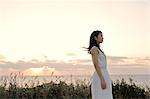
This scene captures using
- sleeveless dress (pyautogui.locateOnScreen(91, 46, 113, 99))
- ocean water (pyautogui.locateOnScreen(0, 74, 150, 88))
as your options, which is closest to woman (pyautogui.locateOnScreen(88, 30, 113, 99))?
sleeveless dress (pyautogui.locateOnScreen(91, 46, 113, 99))

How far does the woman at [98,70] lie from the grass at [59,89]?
1921 mm

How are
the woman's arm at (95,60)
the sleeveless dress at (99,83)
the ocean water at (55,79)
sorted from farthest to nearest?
the ocean water at (55,79), the sleeveless dress at (99,83), the woman's arm at (95,60)

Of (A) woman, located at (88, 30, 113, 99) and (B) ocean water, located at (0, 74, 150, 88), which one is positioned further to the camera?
(B) ocean water, located at (0, 74, 150, 88)

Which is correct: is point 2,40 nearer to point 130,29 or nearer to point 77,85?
point 77,85

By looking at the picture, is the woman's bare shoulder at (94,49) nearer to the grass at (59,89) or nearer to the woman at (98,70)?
the woman at (98,70)

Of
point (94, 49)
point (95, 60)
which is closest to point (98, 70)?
point (95, 60)

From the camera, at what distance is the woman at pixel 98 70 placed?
336 centimetres

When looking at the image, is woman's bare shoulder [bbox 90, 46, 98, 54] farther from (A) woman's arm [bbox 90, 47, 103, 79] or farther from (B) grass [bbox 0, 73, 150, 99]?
(B) grass [bbox 0, 73, 150, 99]

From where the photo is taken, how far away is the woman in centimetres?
336

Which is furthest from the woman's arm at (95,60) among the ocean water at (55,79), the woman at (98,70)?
the ocean water at (55,79)

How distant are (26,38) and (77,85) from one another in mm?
1045

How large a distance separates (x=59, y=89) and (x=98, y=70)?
7.21 feet

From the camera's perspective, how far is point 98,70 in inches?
132

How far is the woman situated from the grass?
1921 mm
